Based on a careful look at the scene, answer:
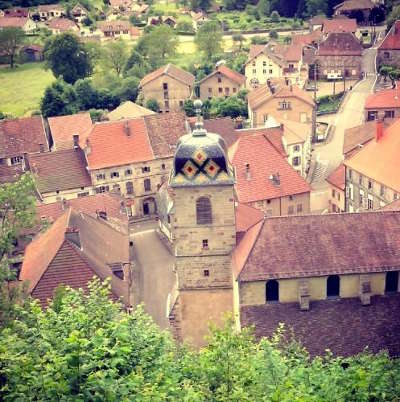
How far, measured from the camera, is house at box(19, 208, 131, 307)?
1534 inches

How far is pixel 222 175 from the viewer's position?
34.7 meters

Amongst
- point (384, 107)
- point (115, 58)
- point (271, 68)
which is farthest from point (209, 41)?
point (384, 107)

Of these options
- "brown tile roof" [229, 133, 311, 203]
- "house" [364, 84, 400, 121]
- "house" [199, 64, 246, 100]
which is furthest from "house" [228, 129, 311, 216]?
"house" [199, 64, 246, 100]

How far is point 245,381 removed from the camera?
63.6ft

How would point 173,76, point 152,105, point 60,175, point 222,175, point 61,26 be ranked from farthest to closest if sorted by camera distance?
1. point 61,26
2. point 173,76
3. point 152,105
4. point 60,175
5. point 222,175

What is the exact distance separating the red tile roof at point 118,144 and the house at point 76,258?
18.2m

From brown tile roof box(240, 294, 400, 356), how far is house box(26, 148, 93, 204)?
34.8 m

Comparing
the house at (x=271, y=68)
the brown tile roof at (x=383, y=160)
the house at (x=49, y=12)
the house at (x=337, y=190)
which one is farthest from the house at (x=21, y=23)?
the brown tile roof at (x=383, y=160)

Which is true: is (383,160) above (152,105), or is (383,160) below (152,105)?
above

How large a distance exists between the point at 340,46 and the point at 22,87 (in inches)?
2447

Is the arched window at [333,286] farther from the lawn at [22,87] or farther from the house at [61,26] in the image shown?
the house at [61,26]

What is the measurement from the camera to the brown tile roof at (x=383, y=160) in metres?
50.5

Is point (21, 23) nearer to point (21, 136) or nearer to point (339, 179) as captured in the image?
point (21, 136)

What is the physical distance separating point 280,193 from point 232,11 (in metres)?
135
